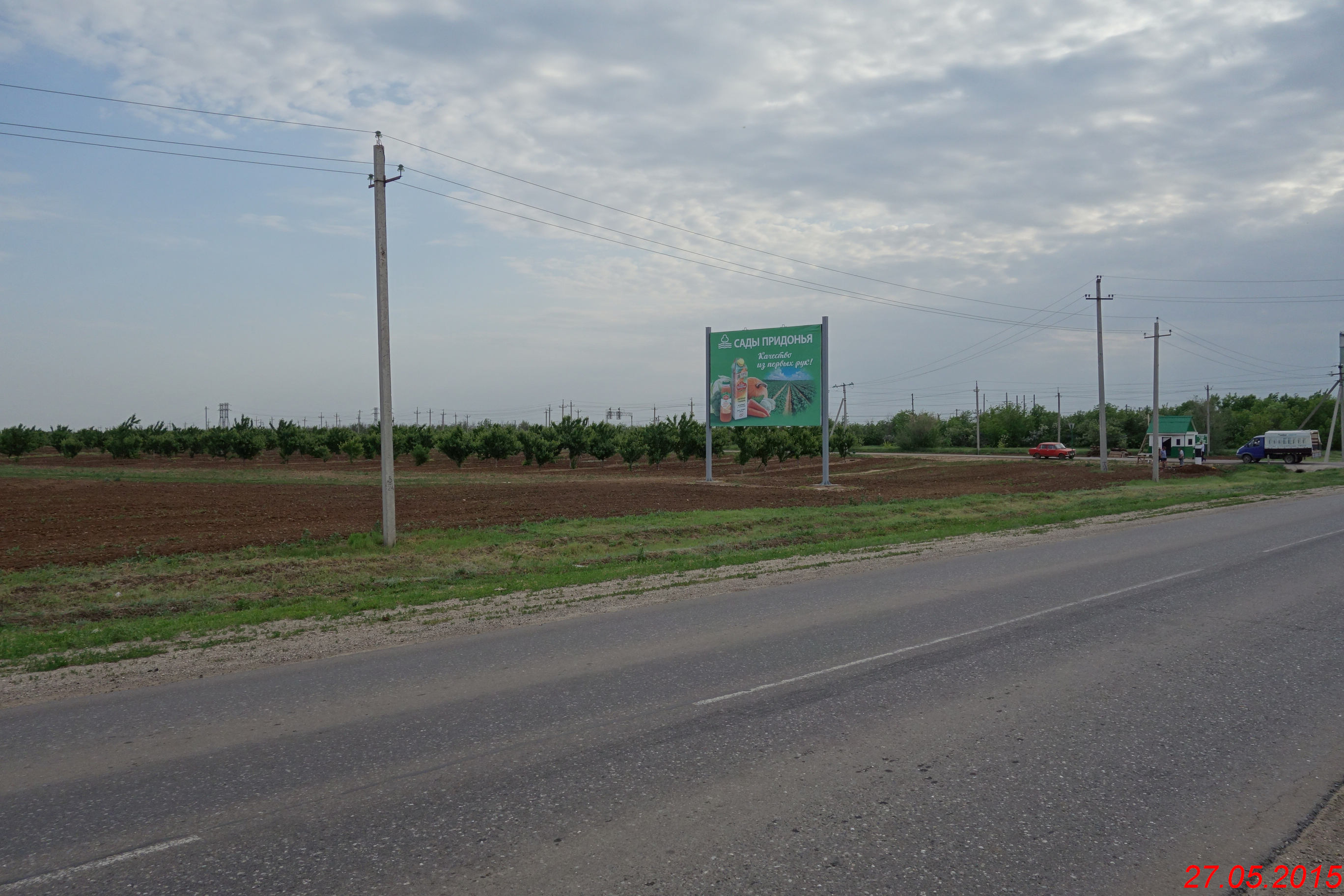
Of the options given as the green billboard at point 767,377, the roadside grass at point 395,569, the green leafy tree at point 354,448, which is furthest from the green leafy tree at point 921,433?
the roadside grass at point 395,569

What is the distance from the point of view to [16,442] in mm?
74000

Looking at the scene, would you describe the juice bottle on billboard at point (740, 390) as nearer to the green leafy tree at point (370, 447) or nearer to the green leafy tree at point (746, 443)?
the green leafy tree at point (746, 443)

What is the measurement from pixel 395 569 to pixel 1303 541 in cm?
1784

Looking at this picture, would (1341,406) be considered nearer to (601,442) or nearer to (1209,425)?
(1209,425)

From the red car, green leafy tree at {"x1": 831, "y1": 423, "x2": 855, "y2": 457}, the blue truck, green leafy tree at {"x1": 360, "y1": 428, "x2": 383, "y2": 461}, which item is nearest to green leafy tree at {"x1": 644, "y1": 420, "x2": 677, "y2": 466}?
green leafy tree at {"x1": 831, "y1": 423, "x2": 855, "y2": 457}

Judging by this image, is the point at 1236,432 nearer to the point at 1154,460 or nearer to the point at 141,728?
the point at 1154,460

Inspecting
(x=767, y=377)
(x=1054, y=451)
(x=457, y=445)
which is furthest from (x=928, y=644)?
(x=1054, y=451)

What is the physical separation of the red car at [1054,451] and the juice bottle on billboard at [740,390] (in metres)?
44.6

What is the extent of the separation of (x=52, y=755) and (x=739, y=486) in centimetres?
3442

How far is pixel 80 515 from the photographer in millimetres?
24047

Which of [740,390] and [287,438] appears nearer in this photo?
[740,390]

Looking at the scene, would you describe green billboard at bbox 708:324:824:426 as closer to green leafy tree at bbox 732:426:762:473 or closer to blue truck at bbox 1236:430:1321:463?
green leafy tree at bbox 732:426:762:473

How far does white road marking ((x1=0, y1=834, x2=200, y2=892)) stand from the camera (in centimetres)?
404

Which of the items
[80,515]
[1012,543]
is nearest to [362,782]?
[1012,543]
